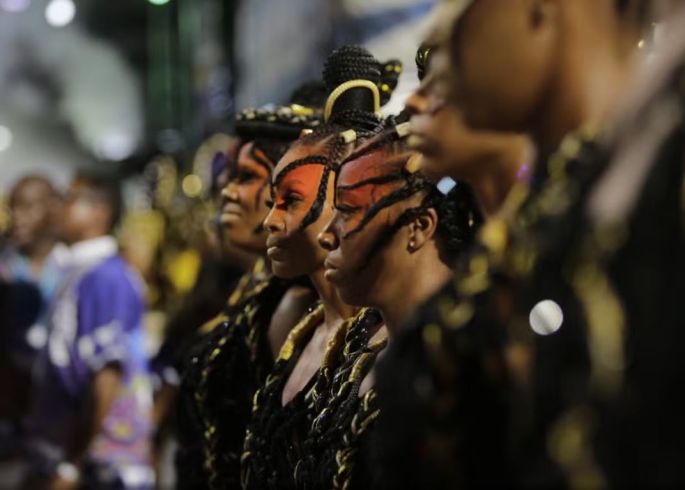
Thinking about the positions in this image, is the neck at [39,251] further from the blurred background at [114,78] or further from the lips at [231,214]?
the lips at [231,214]

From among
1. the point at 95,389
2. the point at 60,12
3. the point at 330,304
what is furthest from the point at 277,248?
the point at 60,12

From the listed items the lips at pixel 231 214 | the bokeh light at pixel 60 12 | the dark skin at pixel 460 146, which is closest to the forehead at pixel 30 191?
the bokeh light at pixel 60 12

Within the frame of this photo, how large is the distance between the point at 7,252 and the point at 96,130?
205 inches

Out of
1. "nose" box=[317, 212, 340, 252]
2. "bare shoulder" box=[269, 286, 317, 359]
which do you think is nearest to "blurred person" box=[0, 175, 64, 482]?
"bare shoulder" box=[269, 286, 317, 359]

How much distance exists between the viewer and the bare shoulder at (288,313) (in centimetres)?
430

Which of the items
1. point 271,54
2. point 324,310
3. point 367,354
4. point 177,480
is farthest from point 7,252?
point 367,354

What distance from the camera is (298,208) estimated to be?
3.72m

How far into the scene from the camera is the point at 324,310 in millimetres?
3861

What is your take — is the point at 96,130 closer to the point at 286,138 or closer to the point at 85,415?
the point at 85,415

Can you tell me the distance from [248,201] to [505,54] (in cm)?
252

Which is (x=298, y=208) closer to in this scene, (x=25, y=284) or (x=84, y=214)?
(x=84, y=214)

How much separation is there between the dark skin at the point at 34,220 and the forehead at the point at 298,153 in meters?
5.47

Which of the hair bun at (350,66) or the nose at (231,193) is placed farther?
the nose at (231,193)

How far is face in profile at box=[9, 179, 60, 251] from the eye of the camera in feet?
30.0
